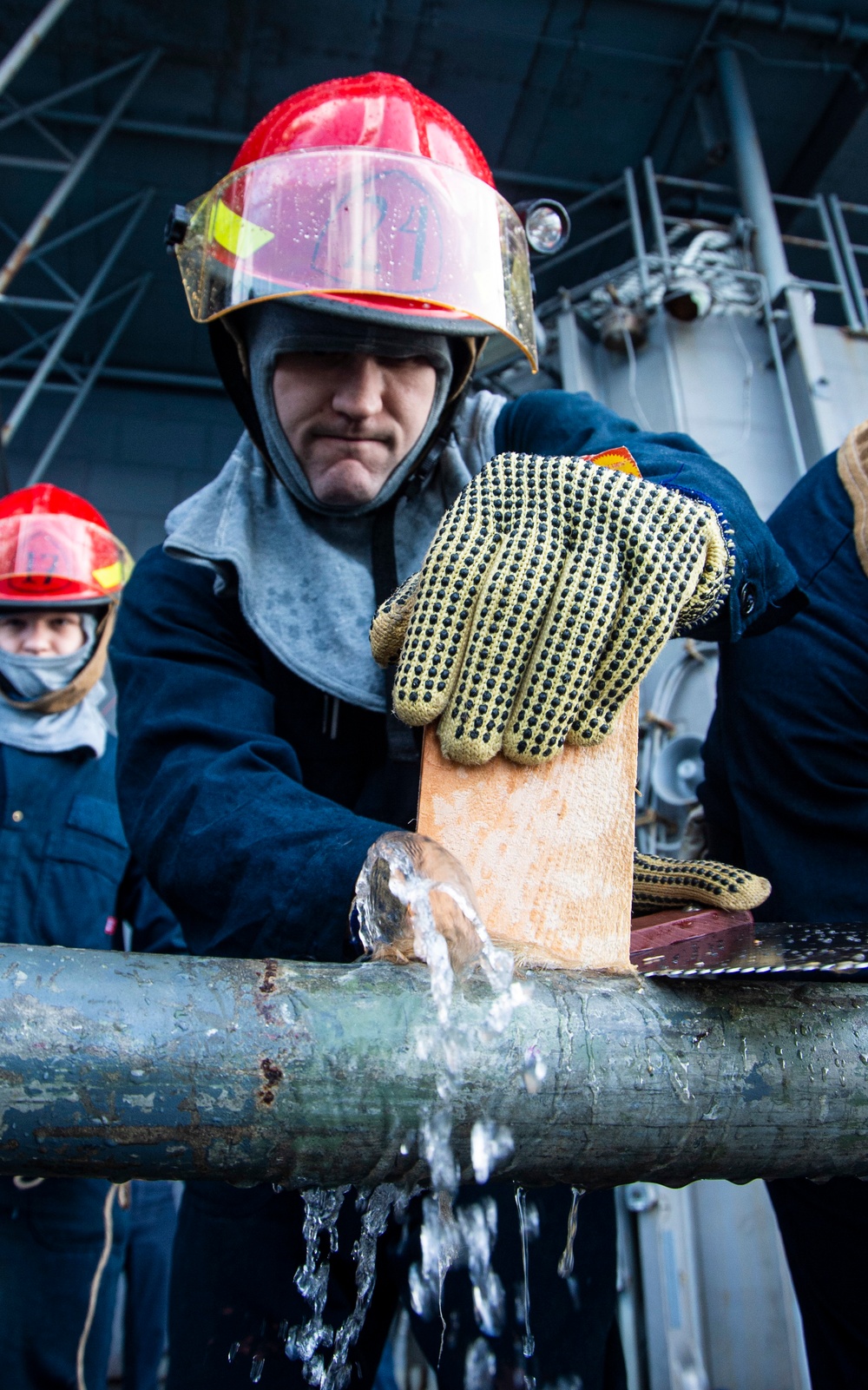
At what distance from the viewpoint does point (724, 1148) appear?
80 centimetres

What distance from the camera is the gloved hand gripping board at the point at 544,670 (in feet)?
3.18

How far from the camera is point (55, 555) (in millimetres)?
3260

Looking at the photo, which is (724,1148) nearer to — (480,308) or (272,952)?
(272,952)

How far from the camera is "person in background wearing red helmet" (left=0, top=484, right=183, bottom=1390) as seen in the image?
2426 millimetres

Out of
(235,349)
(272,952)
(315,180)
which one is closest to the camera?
(272,952)

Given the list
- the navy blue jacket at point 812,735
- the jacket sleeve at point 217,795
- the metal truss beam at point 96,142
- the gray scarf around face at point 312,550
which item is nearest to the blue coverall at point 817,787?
the navy blue jacket at point 812,735

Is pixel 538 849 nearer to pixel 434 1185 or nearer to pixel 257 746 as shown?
pixel 434 1185

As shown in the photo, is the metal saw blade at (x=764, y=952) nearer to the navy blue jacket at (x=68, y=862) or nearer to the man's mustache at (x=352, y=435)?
the man's mustache at (x=352, y=435)

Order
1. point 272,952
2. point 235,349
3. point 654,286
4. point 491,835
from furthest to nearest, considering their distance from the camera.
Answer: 1. point 654,286
2. point 235,349
3. point 272,952
4. point 491,835

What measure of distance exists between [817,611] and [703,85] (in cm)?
548

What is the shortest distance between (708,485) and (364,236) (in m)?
0.60

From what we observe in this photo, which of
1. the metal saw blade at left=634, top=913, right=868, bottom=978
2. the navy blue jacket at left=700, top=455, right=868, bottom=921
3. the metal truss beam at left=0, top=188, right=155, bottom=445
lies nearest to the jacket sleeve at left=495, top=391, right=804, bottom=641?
the navy blue jacket at left=700, top=455, right=868, bottom=921

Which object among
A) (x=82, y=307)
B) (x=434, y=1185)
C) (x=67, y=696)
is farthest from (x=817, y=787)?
(x=82, y=307)

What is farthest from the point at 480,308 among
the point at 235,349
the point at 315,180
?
the point at 235,349
